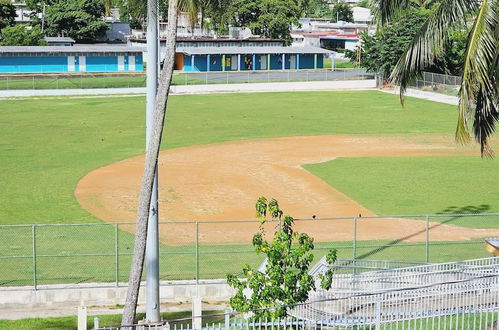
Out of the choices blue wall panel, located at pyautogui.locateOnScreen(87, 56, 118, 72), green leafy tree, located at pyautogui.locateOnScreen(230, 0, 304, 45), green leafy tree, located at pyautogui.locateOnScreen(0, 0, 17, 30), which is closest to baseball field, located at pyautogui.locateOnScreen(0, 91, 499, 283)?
blue wall panel, located at pyautogui.locateOnScreen(87, 56, 118, 72)

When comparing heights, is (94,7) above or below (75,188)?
above

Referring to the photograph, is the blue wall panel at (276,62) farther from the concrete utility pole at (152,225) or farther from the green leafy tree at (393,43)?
the concrete utility pole at (152,225)

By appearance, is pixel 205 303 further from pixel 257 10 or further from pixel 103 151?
pixel 257 10

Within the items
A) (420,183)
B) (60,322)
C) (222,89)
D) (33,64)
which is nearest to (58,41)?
(33,64)

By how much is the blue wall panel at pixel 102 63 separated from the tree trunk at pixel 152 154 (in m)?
85.6

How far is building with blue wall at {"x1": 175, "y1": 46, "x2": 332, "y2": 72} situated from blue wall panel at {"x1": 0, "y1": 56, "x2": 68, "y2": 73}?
543 inches

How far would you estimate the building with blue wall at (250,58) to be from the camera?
349 ft

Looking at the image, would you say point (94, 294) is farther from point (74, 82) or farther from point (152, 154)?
point (74, 82)

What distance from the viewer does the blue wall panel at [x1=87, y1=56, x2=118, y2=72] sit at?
333ft

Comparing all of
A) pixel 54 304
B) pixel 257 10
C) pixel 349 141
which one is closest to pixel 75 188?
pixel 54 304

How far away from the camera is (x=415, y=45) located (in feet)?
68.4

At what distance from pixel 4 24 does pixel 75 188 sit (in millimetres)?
79791

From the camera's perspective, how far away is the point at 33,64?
9800 centimetres

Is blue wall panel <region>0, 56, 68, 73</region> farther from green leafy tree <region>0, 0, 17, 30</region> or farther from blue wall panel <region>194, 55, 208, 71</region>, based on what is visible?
green leafy tree <region>0, 0, 17, 30</region>
